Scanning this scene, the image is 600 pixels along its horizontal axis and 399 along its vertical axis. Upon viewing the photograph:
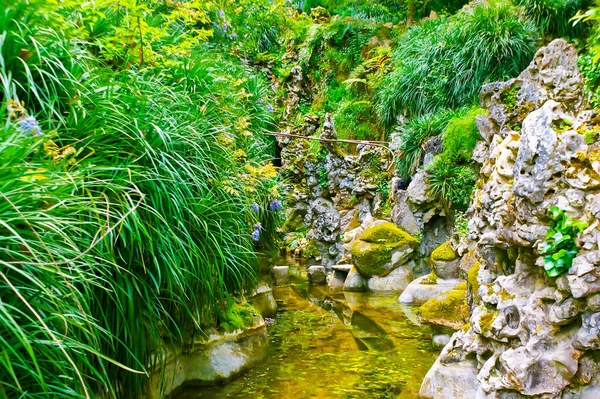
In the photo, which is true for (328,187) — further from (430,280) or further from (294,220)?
(430,280)

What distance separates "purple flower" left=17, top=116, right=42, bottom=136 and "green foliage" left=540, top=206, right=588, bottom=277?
8.98 feet

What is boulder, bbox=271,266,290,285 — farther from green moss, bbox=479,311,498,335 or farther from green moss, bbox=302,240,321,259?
green moss, bbox=479,311,498,335

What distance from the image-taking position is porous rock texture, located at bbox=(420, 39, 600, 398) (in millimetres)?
2535

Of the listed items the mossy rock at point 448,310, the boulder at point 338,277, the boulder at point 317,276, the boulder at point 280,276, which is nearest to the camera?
the mossy rock at point 448,310

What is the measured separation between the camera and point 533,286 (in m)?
2.96

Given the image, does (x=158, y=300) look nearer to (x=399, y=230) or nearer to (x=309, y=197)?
(x=399, y=230)

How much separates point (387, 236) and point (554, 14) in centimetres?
495

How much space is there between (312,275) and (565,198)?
21.1 feet

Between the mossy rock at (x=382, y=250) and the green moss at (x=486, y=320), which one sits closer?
the green moss at (x=486, y=320)

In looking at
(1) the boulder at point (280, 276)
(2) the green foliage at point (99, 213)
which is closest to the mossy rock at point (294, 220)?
(1) the boulder at point (280, 276)

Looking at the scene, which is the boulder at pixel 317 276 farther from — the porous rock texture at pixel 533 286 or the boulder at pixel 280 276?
the porous rock texture at pixel 533 286

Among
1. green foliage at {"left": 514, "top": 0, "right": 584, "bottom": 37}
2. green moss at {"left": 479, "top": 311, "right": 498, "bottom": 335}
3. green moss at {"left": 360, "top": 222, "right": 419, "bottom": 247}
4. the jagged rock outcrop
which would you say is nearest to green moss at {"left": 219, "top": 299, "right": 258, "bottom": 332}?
green moss at {"left": 479, "top": 311, "right": 498, "bottom": 335}

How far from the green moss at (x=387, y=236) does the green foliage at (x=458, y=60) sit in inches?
121

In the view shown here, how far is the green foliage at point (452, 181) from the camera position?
7.30 metres
